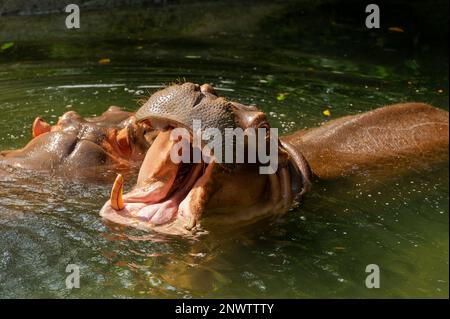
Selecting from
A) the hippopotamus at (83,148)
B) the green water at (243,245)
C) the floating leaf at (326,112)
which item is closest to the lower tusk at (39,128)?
the hippopotamus at (83,148)

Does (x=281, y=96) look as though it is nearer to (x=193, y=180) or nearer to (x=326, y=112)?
(x=326, y=112)

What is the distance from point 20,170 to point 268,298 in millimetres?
2184

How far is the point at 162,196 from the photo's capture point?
427cm

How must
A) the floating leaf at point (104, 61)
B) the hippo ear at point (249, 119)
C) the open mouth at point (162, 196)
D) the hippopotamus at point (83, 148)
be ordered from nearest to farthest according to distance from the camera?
the hippo ear at point (249, 119)
the open mouth at point (162, 196)
the hippopotamus at point (83, 148)
the floating leaf at point (104, 61)

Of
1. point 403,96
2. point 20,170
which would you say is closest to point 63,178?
point 20,170

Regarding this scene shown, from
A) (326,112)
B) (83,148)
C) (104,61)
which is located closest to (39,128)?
(83,148)

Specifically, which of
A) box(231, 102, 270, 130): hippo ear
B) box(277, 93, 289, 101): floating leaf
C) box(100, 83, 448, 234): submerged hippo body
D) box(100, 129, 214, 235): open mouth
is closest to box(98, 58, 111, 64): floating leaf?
box(277, 93, 289, 101): floating leaf

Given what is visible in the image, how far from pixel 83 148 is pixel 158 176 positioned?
37.6 inches

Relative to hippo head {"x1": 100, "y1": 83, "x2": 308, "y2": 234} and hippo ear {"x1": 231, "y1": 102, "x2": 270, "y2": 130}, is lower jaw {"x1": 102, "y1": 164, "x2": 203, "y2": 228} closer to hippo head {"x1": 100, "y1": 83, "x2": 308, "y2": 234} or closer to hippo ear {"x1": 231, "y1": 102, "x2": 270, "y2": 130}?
hippo head {"x1": 100, "y1": 83, "x2": 308, "y2": 234}

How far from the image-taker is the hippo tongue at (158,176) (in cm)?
427

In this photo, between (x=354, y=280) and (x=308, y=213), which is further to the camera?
(x=308, y=213)

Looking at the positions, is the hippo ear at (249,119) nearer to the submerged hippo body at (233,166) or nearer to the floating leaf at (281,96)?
the submerged hippo body at (233,166)
